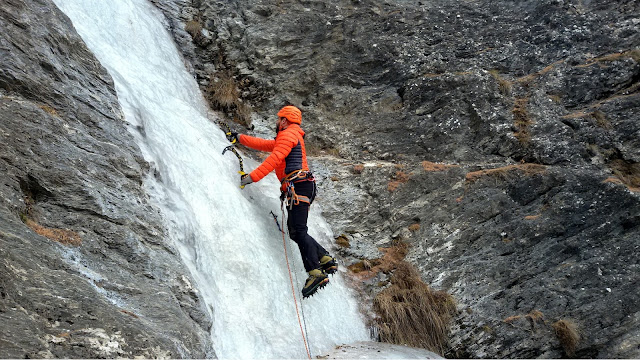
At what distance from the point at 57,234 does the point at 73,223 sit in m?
0.34

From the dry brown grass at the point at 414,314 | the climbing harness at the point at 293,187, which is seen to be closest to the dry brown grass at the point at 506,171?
the dry brown grass at the point at 414,314

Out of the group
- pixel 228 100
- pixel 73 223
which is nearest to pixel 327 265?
pixel 73 223

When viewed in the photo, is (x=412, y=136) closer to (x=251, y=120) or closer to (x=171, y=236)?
(x=251, y=120)

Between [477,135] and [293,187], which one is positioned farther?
[477,135]

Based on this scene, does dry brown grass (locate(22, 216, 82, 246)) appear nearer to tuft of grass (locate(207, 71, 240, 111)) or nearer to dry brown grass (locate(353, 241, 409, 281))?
dry brown grass (locate(353, 241, 409, 281))

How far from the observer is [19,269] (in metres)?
4.03

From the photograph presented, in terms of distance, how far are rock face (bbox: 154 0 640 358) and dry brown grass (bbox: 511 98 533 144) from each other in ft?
0.13

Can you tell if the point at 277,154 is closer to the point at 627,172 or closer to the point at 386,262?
the point at 386,262

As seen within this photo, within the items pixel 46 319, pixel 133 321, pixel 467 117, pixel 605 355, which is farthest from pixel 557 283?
pixel 46 319

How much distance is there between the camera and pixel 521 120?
1087cm

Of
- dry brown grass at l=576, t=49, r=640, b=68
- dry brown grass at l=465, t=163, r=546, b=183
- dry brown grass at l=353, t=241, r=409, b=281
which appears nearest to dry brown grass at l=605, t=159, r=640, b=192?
dry brown grass at l=465, t=163, r=546, b=183

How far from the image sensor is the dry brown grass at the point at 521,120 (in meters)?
10.5

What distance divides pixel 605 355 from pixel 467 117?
5472mm

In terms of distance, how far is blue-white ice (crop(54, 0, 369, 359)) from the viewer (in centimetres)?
681
